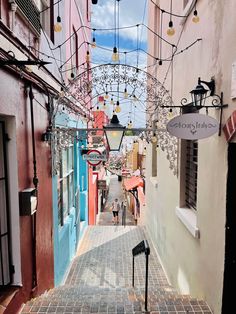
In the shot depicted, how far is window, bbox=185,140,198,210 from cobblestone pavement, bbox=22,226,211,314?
1.71 m

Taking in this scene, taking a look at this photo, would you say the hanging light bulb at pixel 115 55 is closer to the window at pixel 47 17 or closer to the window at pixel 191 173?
the window at pixel 47 17

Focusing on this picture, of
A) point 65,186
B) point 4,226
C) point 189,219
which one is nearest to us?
point 4,226

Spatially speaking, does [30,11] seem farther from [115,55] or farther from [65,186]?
[65,186]

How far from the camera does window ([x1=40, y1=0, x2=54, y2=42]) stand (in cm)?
511

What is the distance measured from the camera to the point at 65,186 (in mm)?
7520

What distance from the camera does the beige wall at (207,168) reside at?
3.34 metres

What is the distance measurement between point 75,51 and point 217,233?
7.06 meters

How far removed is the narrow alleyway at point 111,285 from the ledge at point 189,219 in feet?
3.22

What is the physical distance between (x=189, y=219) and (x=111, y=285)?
2.77 metres

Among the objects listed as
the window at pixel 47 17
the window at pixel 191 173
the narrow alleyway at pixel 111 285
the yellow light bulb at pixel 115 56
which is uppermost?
the window at pixel 47 17

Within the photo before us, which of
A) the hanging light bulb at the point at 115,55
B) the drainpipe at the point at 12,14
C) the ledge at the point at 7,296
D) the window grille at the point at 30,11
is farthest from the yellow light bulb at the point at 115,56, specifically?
the ledge at the point at 7,296

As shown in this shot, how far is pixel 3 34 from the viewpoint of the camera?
305cm

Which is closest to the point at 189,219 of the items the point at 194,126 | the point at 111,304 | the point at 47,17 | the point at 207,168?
the point at 207,168

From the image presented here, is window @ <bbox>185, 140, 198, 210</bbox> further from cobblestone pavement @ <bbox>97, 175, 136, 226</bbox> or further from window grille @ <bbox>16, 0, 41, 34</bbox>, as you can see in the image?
cobblestone pavement @ <bbox>97, 175, 136, 226</bbox>
